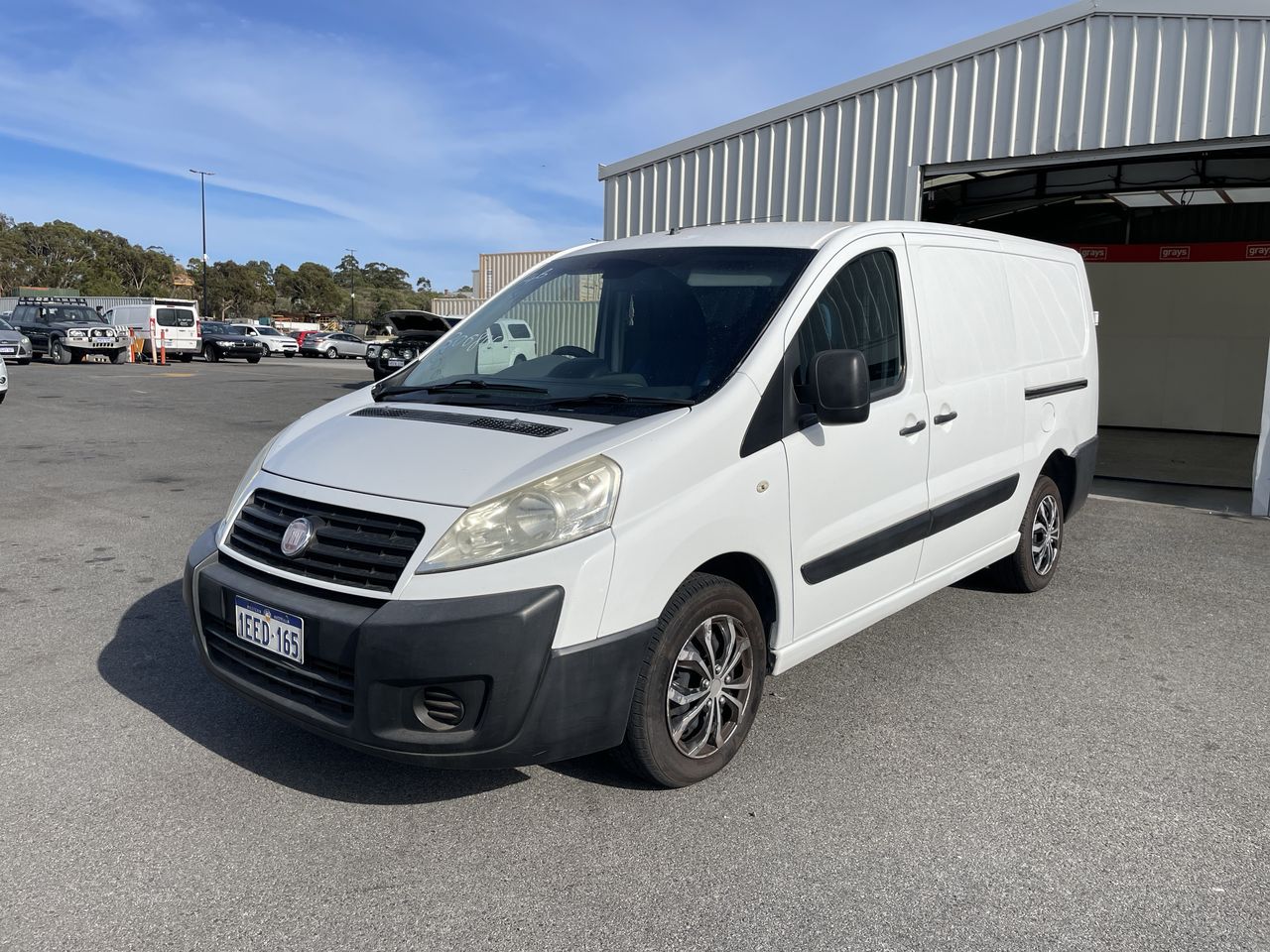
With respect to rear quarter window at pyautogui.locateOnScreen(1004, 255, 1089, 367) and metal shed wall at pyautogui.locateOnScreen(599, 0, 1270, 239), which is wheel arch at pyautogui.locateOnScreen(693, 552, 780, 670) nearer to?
rear quarter window at pyautogui.locateOnScreen(1004, 255, 1089, 367)

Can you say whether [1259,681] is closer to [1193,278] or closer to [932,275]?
[932,275]

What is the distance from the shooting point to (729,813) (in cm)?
319

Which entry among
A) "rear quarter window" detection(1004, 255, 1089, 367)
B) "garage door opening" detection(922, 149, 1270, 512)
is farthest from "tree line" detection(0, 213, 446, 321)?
"rear quarter window" detection(1004, 255, 1089, 367)

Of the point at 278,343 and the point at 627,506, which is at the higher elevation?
the point at 278,343

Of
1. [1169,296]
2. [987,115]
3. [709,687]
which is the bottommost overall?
[709,687]

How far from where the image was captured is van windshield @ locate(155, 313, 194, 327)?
106 feet

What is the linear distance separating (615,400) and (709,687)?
1.00 metres

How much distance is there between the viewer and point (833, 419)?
3455mm

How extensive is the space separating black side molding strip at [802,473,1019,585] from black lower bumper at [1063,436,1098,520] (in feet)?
3.48

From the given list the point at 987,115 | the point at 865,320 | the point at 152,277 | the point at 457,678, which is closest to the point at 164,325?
the point at 987,115

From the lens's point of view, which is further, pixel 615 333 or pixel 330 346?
pixel 330 346

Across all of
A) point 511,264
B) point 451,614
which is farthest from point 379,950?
point 511,264

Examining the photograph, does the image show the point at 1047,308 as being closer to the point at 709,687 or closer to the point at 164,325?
the point at 709,687

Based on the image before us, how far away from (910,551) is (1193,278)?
15241 mm
